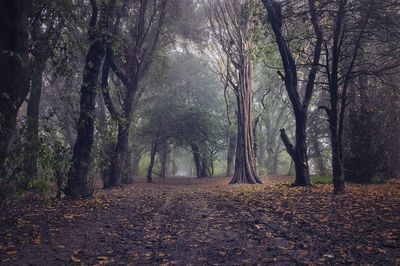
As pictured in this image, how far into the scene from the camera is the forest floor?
4.76 m

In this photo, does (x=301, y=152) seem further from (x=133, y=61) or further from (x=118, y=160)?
(x=133, y=61)

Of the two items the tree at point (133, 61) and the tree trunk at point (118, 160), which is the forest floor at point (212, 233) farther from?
the tree at point (133, 61)

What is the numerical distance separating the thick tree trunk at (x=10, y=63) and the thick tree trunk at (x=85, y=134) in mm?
4835

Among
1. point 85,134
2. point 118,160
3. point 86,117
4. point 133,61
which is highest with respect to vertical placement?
point 133,61

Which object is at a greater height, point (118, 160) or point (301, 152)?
point (301, 152)

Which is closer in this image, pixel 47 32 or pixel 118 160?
pixel 47 32

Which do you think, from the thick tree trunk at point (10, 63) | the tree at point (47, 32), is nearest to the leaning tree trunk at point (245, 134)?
the tree at point (47, 32)

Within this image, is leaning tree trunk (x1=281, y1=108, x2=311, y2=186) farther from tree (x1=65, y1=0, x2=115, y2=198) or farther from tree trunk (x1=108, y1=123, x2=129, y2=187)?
tree trunk (x1=108, y1=123, x2=129, y2=187)

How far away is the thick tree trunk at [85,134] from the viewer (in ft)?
36.5

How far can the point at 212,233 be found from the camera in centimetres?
630

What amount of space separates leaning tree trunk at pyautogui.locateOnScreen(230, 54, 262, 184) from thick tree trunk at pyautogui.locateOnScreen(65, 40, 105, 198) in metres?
9.41

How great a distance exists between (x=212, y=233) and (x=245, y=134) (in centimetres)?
1281

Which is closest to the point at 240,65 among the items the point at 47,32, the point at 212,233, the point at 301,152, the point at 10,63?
the point at 301,152

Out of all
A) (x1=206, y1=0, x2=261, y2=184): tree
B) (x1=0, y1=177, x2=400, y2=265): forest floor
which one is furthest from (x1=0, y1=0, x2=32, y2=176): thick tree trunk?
(x1=206, y1=0, x2=261, y2=184): tree
